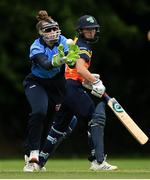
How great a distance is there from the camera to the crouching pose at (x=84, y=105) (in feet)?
39.2

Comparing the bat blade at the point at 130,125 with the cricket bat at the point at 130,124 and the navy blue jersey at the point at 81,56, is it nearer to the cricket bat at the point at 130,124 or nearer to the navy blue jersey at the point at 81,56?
the cricket bat at the point at 130,124

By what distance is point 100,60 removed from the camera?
2778 cm

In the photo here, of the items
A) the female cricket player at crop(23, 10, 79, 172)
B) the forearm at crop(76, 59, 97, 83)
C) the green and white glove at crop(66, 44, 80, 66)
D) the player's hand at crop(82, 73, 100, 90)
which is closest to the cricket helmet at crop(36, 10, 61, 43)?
the female cricket player at crop(23, 10, 79, 172)

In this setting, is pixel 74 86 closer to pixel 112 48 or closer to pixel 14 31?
pixel 14 31

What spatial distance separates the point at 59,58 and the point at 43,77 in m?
0.75

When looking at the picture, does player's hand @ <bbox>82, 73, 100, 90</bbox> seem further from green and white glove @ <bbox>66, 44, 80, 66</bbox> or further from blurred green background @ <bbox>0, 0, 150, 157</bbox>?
blurred green background @ <bbox>0, 0, 150, 157</bbox>

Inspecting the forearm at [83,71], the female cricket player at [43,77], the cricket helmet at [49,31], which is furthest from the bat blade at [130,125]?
the cricket helmet at [49,31]

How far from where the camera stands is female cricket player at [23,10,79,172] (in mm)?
11406

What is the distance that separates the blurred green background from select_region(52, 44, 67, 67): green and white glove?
13458 mm

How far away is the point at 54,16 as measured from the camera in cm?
2555

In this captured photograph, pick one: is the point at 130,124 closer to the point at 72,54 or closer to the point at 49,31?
the point at 72,54

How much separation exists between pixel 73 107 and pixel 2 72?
44.2 feet

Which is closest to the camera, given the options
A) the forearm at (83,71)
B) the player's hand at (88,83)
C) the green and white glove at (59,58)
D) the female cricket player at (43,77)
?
the green and white glove at (59,58)

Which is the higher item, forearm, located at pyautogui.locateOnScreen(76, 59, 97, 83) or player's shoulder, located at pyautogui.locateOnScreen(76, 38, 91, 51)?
player's shoulder, located at pyautogui.locateOnScreen(76, 38, 91, 51)
